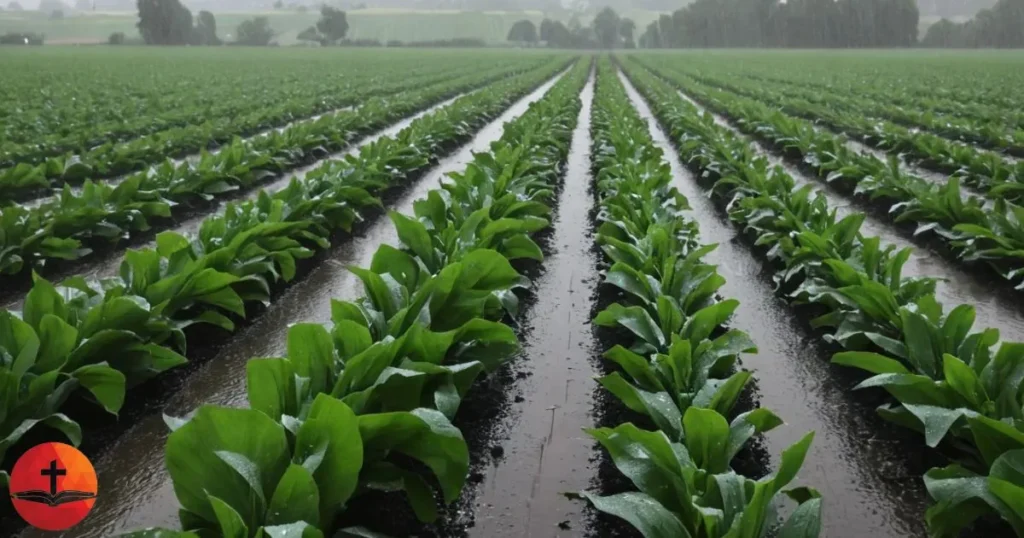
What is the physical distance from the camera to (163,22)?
8588 centimetres

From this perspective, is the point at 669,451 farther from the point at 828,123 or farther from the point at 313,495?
the point at 828,123

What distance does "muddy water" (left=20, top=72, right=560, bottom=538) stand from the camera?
2.86m

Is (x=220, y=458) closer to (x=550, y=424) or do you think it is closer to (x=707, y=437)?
(x=707, y=437)

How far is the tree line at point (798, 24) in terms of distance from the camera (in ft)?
282

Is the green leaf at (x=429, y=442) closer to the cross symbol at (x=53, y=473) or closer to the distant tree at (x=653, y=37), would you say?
the cross symbol at (x=53, y=473)

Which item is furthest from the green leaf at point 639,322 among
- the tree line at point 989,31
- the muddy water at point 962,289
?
the tree line at point 989,31

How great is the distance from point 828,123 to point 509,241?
41.0 feet

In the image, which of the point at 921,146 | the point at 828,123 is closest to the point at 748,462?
the point at 921,146

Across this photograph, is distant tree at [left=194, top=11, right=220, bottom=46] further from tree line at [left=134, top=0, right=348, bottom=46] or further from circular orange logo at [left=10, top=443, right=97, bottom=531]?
circular orange logo at [left=10, top=443, right=97, bottom=531]

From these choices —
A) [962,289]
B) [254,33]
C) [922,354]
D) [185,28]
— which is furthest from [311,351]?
[254,33]

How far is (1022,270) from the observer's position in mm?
5059

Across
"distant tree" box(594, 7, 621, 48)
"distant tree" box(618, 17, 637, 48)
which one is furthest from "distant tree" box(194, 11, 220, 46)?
"distant tree" box(618, 17, 637, 48)

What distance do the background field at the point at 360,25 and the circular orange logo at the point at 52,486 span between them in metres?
127

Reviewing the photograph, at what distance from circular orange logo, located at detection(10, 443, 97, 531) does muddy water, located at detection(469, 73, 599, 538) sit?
4.26 feet
